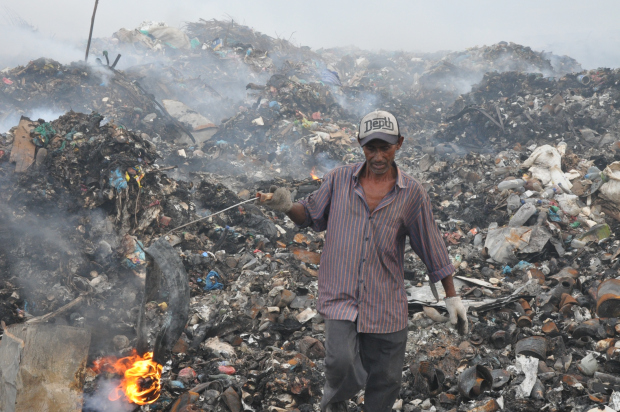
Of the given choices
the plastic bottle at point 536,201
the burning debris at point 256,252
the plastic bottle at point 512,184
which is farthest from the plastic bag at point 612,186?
the plastic bottle at point 512,184

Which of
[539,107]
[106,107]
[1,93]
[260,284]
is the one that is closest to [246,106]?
[106,107]

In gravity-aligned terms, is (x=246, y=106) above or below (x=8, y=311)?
above

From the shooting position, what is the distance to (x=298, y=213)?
2355mm

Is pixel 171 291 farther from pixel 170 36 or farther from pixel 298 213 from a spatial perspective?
pixel 170 36

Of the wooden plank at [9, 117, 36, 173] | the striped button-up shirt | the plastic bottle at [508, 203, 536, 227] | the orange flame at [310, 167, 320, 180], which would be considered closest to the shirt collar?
the striped button-up shirt

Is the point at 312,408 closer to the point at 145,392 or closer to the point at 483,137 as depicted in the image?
the point at 145,392

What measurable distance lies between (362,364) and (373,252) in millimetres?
684

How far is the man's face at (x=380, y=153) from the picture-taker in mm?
2070

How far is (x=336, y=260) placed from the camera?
2.16 metres

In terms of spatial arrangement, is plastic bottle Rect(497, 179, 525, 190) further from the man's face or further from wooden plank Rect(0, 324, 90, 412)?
wooden plank Rect(0, 324, 90, 412)

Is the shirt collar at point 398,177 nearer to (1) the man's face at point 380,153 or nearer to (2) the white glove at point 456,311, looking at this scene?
(1) the man's face at point 380,153

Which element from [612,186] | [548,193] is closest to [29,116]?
[548,193]

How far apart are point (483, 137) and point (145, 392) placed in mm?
11083

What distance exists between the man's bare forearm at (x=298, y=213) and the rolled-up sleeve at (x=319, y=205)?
2 centimetres
